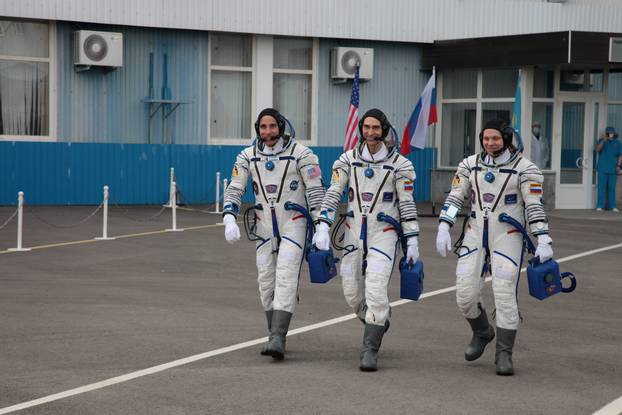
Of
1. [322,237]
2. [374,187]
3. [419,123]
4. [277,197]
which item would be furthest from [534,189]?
[419,123]

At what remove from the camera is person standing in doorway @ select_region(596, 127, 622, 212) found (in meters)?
24.5

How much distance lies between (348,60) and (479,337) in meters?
18.0

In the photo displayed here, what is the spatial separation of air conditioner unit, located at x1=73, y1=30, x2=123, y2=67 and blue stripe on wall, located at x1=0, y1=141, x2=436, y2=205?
1.82 metres

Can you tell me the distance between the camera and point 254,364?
847 centimetres

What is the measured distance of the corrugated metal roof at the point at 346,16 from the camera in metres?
23.5

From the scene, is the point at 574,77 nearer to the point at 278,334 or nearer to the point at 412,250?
the point at 412,250

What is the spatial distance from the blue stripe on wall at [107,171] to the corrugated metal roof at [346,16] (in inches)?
108

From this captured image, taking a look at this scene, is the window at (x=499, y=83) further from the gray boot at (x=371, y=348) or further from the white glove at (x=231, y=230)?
the gray boot at (x=371, y=348)

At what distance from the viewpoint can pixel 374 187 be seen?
8703mm

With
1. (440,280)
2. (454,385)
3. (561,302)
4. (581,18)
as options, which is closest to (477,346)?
(454,385)

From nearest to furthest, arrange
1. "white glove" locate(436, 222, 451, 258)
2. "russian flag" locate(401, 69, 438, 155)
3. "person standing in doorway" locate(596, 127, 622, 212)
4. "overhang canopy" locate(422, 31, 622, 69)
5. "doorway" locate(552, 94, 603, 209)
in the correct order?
"white glove" locate(436, 222, 451, 258), "russian flag" locate(401, 69, 438, 155), "overhang canopy" locate(422, 31, 622, 69), "person standing in doorway" locate(596, 127, 622, 212), "doorway" locate(552, 94, 603, 209)

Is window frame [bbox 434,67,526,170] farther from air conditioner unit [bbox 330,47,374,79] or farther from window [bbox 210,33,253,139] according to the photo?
window [bbox 210,33,253,139]

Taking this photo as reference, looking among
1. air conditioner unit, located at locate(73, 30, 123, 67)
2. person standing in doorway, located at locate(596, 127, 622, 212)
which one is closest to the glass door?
person standing in doorway, located at locate(596, 127, 622, 212)

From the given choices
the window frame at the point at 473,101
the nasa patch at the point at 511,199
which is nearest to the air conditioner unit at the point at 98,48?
the window frame at the point at 473,101
